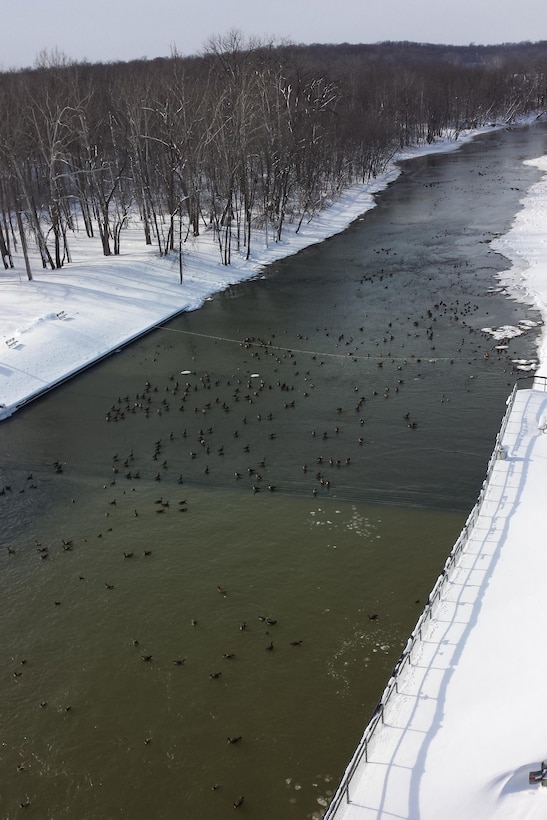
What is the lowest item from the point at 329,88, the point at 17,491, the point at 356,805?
the point at 17,491

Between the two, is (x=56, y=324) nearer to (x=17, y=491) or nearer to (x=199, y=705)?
(x=17, y=491)

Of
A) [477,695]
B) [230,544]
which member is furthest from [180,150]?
[477,695]

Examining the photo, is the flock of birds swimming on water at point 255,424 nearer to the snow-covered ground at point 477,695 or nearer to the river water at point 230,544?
the river water at point 230,544

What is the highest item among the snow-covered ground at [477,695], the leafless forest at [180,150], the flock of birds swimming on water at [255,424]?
the leafless forest at [180,150]

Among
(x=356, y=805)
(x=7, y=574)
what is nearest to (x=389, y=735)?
(x=356, y=805)

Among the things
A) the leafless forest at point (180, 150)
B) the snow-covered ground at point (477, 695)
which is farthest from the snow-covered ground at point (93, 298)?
the snow-covered ground at point (477, 695)

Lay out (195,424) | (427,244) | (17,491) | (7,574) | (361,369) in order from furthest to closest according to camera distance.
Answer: (427,244), (361,369), (195,424), (17,491), (7,574)

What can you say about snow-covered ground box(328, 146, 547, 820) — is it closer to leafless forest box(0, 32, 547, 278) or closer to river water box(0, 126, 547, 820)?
river water box(0, 126, 547, 820)
